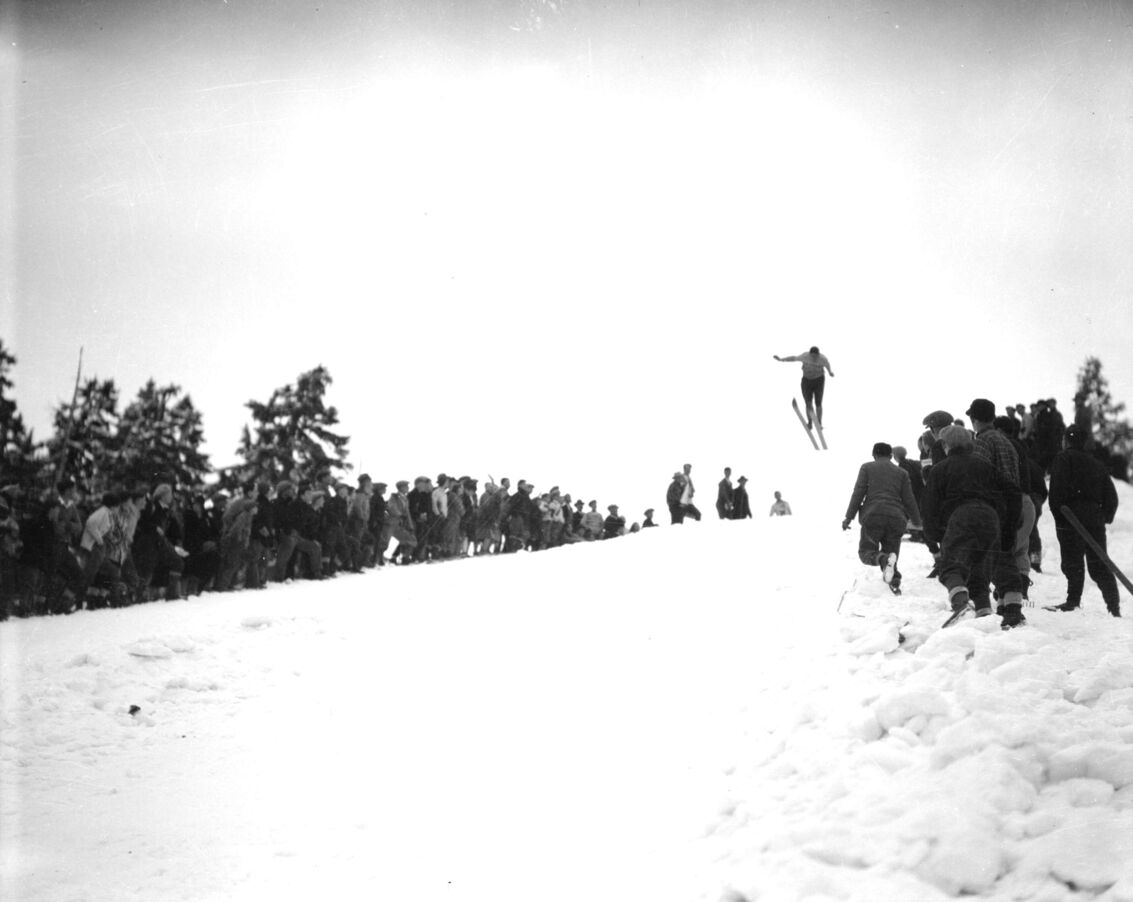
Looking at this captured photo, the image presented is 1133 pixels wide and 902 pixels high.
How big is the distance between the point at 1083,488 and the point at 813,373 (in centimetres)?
796

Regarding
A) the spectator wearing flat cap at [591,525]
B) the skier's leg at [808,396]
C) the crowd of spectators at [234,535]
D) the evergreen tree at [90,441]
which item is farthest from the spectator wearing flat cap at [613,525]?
the evergreen tree at [90,441]

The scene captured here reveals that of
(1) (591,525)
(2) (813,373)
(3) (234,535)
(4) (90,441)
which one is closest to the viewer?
(3) (234,535)

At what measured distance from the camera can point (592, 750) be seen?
6.87 metres

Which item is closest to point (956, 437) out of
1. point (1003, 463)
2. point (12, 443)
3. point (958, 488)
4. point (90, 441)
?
point (958, 488)

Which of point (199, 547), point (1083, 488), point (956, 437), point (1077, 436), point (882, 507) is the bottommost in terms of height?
point (199, 547)

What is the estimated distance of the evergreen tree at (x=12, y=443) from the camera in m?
25.9

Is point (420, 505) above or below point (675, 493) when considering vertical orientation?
below

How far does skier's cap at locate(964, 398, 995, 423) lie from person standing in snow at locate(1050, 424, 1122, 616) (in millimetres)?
1127

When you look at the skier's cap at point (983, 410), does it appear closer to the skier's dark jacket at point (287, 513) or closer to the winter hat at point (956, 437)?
the winter hat at point (956, 437)

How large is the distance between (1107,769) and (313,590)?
36.1ft

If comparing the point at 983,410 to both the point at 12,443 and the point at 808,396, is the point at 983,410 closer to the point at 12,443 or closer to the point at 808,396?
the point at 808,396

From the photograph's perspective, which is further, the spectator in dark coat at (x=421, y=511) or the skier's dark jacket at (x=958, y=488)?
the spectator in dark coat at (x=421, y=511)

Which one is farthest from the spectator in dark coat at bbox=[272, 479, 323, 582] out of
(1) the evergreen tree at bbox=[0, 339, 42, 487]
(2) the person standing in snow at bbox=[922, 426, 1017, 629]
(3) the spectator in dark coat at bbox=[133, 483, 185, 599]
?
(1) the evergreen tree at bbox=[0, 339, 42, 487]

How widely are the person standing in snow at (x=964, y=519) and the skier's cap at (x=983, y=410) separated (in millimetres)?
650
